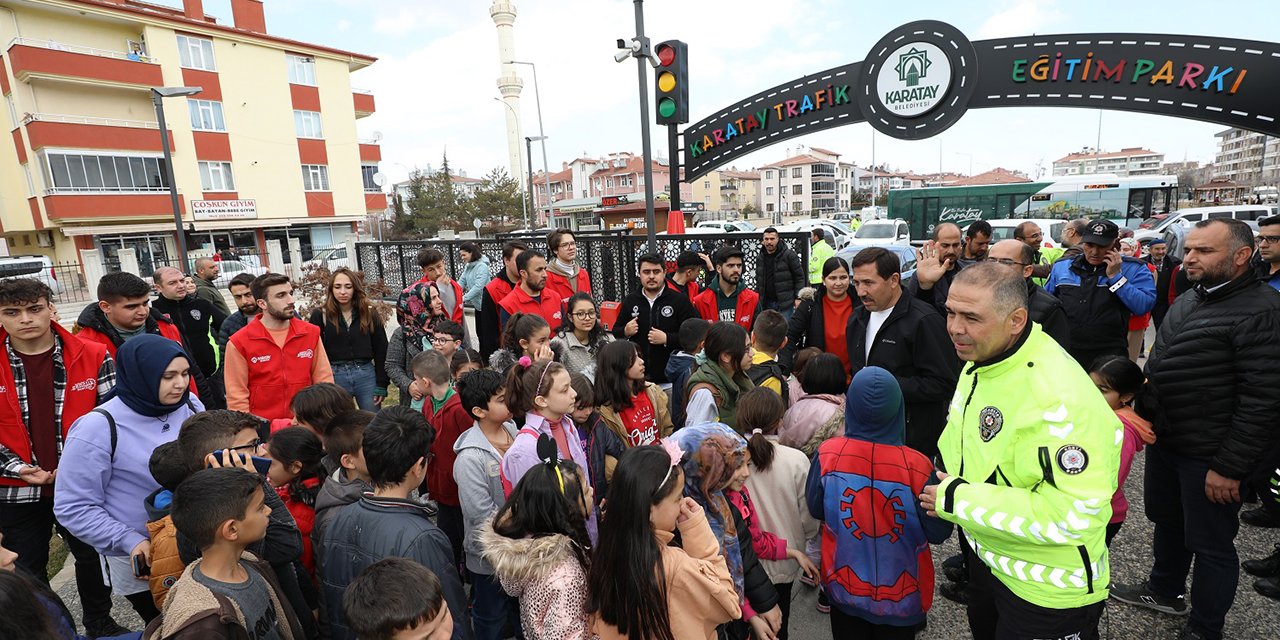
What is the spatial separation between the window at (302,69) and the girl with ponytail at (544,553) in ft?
124

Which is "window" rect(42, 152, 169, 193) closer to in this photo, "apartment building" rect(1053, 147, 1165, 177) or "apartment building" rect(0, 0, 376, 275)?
"apartment building" rect(0, 0, 376, 275)

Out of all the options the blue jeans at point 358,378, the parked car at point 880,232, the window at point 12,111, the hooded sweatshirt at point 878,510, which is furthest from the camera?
the window at point 12,111

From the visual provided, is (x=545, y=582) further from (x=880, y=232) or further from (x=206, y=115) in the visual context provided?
(x=206, y=115)

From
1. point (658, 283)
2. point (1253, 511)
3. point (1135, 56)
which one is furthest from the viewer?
point (1135, 56)

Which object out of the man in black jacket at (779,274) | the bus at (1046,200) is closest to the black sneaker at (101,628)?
the man in black jacket at (779,274)

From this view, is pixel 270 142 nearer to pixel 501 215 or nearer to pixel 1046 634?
pixel 501 215

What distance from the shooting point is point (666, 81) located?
20.4ft

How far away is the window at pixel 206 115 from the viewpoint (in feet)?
93.1

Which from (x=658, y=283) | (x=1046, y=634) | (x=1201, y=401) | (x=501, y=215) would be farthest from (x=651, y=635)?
(x=501, y=215)

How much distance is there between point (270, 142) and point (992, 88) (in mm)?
34777

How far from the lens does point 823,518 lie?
8.00 feet

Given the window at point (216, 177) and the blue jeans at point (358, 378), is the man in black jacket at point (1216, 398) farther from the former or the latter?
the window at point (216, 177)

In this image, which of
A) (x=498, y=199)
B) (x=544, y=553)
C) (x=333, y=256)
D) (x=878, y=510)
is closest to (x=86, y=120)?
(x=333, y=256)

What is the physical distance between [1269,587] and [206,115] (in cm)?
3784
